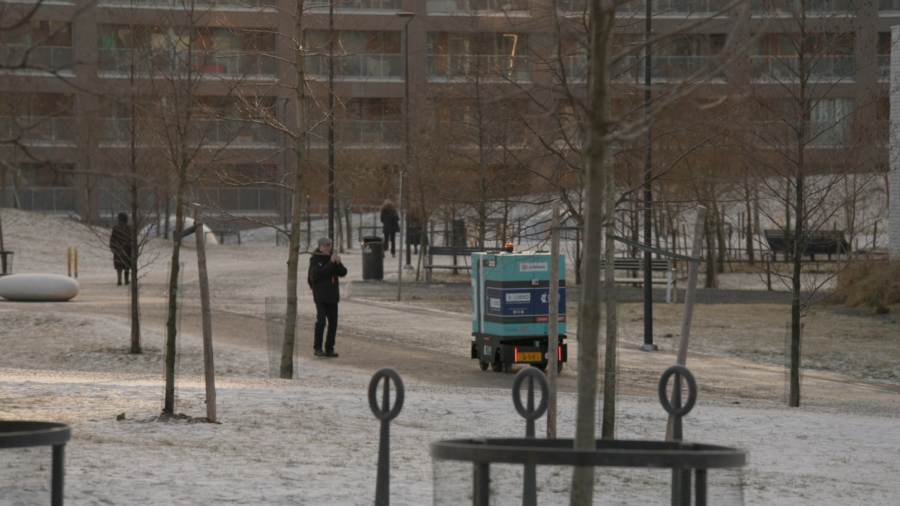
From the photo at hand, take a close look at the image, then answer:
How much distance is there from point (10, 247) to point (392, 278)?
44.0 ft

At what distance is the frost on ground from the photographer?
5.03 m

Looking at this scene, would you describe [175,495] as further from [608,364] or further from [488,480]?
[608,364]

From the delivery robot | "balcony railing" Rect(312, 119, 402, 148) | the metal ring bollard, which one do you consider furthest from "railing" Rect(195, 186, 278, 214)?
the metal ring bollard

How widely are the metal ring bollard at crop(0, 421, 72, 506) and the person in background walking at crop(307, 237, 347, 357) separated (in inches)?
457

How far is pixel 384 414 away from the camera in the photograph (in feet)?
19.5

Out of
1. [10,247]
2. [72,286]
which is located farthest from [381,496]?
[10,247]

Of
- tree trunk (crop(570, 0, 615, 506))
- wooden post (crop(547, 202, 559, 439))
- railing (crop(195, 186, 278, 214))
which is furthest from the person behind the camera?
railing (crop(195, 186, 278, 214))

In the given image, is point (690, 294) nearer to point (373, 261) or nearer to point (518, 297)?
point (518, 297)

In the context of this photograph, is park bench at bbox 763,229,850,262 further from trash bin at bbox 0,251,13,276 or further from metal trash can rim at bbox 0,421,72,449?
trash bin at bbox 0,251,13,276

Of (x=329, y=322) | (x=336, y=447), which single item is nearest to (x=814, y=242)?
(x=329, y=322)

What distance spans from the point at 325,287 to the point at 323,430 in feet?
23.6

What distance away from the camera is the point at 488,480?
4.61m

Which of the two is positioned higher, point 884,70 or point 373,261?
point 884,70

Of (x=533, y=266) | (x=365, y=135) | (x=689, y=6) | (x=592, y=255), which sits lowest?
(x=533, y=266)
